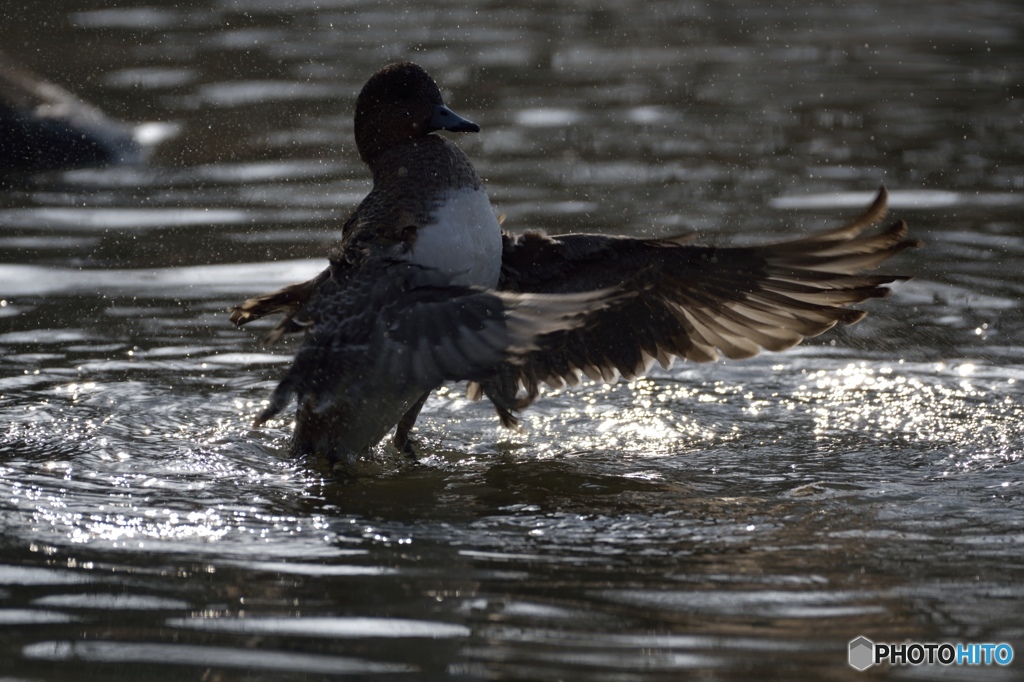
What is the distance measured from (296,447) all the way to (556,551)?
4.59ft

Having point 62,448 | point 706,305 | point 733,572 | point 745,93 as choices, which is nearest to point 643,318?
point 706,305

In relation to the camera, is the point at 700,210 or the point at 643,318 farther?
the point at 700,210

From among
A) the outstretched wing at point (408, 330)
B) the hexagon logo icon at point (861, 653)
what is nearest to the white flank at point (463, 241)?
the outstretched wing at point (408, 330)

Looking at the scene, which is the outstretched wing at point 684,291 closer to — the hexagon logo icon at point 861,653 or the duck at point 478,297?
the duck at point 478,297

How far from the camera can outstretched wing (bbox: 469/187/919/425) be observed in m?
5.53

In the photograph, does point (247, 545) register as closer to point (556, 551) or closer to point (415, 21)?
point (556, 551)

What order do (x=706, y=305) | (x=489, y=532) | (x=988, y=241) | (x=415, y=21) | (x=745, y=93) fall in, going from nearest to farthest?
1. (x=489, y=532)
2. (x=706, y=305)
3. (x=988, y=241)
4. (x=745, y=93)
5. (x=415, y=21)

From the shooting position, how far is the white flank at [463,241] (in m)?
5.25

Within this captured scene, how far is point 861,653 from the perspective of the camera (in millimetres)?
3670

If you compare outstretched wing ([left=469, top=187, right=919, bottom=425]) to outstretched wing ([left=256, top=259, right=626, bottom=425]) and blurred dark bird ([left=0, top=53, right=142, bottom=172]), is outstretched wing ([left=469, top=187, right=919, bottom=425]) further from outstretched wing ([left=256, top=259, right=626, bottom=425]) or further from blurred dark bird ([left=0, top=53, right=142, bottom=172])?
blurred dark bird ([left=0, top=53, right=142, bottom=172])

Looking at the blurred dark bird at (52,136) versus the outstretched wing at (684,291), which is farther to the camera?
the blurred dark bird at (52,136)

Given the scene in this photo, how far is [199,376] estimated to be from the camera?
21.4ft

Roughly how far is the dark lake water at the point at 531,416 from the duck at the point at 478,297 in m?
0.32

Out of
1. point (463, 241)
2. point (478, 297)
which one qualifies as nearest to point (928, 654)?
point (478, 297)
